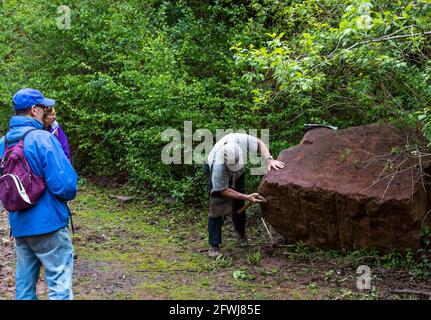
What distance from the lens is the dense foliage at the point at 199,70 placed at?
20.2 feet

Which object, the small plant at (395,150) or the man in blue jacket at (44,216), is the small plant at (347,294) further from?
the man in blue jacket at (44,216)

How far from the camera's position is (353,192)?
6.28 meters

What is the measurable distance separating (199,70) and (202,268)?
505 centimetres

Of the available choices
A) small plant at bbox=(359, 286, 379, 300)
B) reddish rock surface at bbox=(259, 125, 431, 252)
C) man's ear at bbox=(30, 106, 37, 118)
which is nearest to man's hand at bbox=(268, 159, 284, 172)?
reddish rock surface at bbox=(259, 125, 431, 252)

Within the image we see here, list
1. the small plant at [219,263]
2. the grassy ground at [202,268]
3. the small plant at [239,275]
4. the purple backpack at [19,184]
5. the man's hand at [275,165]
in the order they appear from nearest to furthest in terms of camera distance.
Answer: the purple backpack at [19,184]
the grassy ground at [202,268]
the small plant at [239,275]
the small plant at [219,263]
the man's hand at [275,165]

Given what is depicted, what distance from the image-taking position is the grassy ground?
231 inches

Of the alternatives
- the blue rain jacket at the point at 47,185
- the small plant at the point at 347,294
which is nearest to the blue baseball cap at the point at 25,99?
the blue rain jacket at the point at 47,185

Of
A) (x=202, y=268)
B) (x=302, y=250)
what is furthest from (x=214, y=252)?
(x=302, y=250)

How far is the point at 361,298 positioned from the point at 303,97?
10.2ft

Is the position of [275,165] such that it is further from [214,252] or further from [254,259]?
[214,252]

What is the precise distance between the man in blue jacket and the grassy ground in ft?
4.67

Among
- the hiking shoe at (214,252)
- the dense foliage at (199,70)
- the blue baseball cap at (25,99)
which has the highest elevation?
the dense foliage at (199,70)

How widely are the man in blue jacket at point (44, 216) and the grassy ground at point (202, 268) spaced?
4.67 feet
